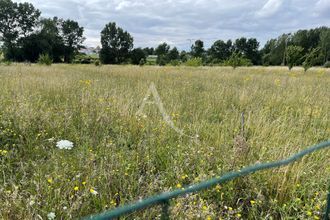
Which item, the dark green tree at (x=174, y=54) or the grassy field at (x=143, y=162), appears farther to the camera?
the dark green tree at (x=174, y=54)

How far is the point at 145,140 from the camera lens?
316cm

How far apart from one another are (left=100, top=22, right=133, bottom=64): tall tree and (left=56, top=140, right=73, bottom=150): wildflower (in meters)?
67.6

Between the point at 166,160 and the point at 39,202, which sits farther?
the point at 166,160

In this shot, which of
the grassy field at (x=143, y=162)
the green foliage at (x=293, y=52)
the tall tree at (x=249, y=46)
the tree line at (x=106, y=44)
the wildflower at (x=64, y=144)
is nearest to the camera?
the grassy field at (x=143, y=162)

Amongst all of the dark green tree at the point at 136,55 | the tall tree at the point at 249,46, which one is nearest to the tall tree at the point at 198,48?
the tall tree at the point at 249,46

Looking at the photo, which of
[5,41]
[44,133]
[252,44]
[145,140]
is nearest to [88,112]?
[44,133]

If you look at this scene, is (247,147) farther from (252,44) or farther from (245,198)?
(252,44)

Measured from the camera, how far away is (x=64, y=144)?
3.08 metres

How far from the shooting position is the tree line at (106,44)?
56844 mm

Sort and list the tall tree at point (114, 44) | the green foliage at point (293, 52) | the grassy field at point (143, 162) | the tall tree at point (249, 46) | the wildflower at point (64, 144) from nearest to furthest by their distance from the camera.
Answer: the grassy field at point (143, 162) → the wildflower at point (64, 144) → the green foliage at point (293, 52) → the tall tree at point (114, 44) → the tall tree at point (249, 46)

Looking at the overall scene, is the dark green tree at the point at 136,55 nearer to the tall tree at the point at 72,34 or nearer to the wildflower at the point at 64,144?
the tall tree at the point at 72,34

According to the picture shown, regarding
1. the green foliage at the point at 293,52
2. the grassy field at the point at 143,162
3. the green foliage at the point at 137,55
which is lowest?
the grassy field at the point at 143,162

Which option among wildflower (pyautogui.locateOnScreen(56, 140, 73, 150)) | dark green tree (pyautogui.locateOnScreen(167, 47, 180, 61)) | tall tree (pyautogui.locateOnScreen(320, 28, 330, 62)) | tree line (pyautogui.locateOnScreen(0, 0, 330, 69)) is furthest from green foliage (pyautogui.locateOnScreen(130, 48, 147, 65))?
wildflower (pyautogui.locateOnScreen(56, 140, 73, 150))

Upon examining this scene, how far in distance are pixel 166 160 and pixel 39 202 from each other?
1.36 metres
